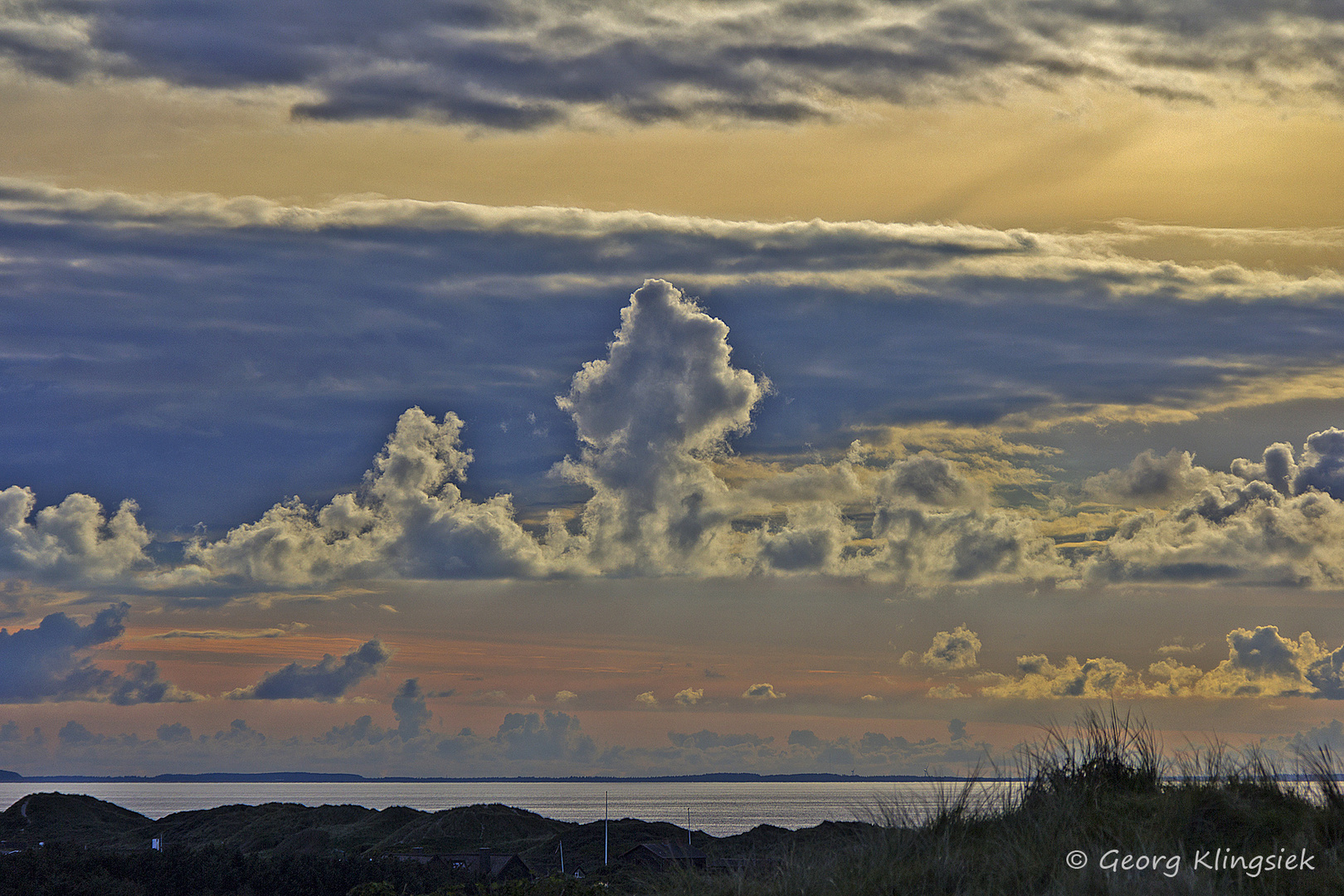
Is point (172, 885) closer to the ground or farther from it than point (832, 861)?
closer to the ground

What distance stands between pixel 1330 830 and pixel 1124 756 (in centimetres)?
219

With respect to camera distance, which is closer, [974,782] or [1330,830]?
[1330,830]

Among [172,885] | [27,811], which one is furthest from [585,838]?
[27,811]

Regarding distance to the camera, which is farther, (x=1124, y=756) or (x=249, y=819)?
(x=249, y=819)

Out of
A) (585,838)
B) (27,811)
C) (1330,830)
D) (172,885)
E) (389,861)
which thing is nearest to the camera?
(1330,830)

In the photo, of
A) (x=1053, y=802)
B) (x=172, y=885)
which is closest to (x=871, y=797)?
(x=1053, y=802)

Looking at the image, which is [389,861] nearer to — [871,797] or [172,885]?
[172,885]

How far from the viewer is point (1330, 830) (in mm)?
9523

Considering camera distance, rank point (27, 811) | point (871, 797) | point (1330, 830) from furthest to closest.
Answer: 1. point (27, 811)
2. point (871, 797)
3. point (1330, 830)

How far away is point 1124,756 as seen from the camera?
11469 millimetres

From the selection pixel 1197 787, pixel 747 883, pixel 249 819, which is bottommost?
pixel 249 819

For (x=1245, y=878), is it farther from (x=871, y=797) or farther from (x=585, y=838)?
(x=585, y=838)

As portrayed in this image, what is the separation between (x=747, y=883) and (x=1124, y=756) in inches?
176

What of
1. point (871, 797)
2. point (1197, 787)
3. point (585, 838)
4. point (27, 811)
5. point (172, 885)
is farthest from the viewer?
point (27, 811)
